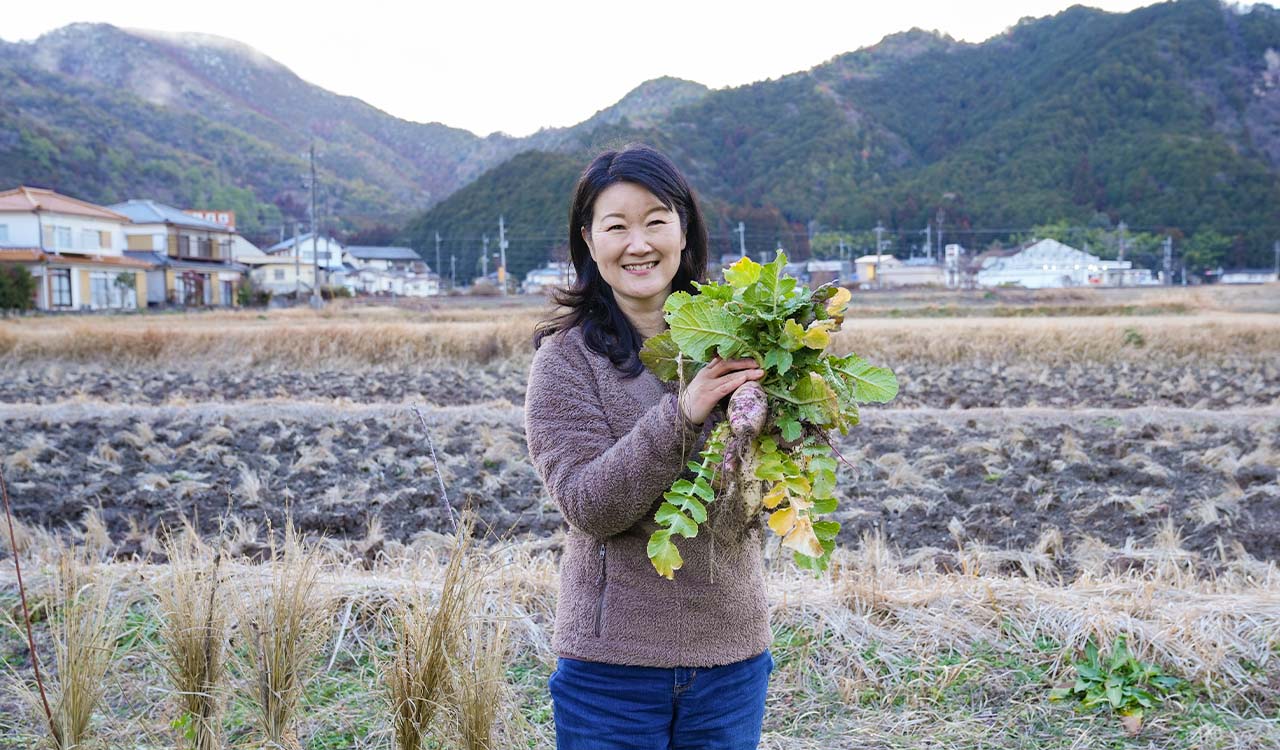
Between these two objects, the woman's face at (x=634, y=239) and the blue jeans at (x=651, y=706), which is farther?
the woman's face at (x=634, y=239)

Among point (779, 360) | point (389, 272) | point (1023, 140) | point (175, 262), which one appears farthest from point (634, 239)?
point (1023, 140)

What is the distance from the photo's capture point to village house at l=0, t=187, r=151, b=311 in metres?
37.7

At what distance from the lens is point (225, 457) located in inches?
320

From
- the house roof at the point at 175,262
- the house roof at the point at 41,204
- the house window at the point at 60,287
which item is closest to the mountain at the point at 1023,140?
the house roof at the point at 175,262

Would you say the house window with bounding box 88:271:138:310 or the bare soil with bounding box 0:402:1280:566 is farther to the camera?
the house window with bounding box 88:271:138:310

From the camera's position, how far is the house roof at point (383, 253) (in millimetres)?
77144

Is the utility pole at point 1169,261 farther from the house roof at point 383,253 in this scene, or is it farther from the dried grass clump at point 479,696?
the dried grass clump at point 479,696

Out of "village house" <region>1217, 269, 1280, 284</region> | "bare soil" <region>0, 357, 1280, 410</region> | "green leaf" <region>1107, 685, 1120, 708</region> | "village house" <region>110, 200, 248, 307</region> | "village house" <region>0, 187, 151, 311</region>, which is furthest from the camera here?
"village house" <region>1217, 269, 1280, 284</region>

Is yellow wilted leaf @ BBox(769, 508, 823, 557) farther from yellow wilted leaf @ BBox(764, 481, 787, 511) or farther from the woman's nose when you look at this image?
the woman's nose

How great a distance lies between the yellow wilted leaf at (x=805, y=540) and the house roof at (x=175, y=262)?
49619mm

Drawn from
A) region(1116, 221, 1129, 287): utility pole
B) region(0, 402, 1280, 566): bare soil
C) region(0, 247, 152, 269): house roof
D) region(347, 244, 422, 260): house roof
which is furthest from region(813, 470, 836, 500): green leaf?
region(347, 244, 422, 260): house roof

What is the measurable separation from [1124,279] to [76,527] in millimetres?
69435

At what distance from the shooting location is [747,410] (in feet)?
5.35

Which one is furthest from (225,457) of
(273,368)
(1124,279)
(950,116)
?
(950,116)
